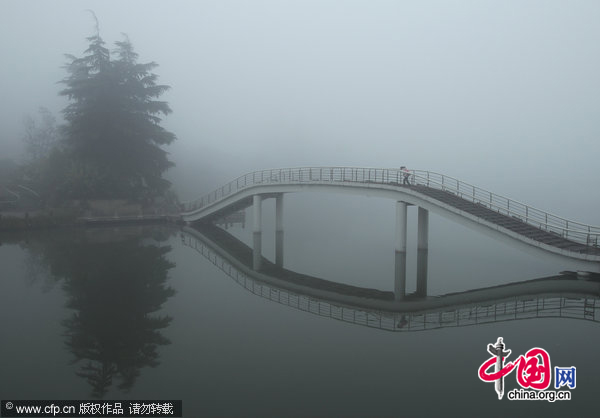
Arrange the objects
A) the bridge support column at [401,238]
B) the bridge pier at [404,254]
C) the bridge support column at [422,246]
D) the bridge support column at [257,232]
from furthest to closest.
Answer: the bridge support column at [257,232]
the bridge support column at [401,238]
the bridge support column at [422,246]
the bridge pier at [404,254]

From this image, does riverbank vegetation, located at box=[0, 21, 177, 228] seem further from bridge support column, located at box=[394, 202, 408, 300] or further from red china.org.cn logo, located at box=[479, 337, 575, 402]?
red china.org.cn logo, located at box=[479, 337, 575, 402]

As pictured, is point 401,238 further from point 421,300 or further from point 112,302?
point 112,302

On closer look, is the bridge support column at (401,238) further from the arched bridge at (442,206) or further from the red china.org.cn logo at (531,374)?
the red china.org.cn logo at (531,374)

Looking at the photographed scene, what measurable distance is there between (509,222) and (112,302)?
57.5ft

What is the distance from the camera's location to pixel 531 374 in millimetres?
11133

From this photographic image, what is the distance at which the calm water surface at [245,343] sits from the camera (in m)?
10.3

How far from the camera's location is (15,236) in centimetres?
3200

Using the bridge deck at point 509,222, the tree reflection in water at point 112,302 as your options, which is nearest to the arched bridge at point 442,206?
the bridge deck at point 509,222

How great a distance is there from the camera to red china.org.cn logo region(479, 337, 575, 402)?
10.5 meters

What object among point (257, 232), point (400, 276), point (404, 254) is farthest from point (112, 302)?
point (257, 232)

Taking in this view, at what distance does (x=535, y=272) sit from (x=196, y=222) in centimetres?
2709

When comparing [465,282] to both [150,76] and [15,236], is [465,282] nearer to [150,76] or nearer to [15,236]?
[15,236]

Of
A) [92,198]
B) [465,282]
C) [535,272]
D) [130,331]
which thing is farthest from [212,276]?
[92,198]

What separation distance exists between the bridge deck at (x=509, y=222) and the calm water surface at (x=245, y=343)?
2.10 meters
